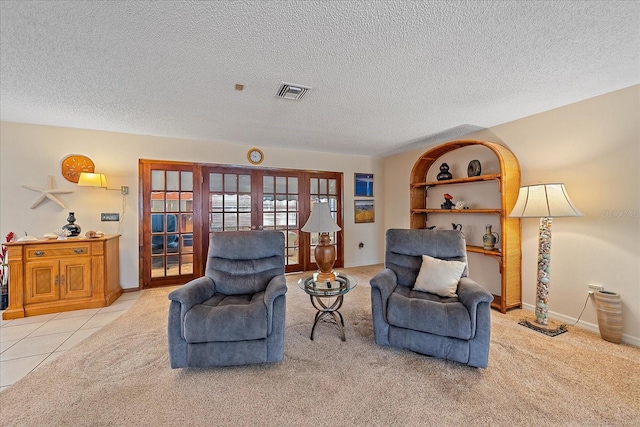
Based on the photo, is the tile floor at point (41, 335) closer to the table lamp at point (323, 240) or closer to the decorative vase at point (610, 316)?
the table lamp at point (323, 240)

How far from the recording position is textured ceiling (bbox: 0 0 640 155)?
146 centimetres

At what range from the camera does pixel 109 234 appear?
3.66 m

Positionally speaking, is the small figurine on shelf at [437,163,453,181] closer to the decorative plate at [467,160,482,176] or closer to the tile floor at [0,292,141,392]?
the decorative plate at [467,160,482,176]

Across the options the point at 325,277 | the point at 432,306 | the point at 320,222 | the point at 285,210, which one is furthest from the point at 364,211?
the point at 432,306

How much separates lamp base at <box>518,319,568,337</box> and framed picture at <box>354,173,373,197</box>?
325 cm

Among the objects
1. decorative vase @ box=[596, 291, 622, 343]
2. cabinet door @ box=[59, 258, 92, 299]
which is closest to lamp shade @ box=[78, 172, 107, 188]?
cabinet door @ box=[59, 258, 92, 299]

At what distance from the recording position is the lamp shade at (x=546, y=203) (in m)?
2.44

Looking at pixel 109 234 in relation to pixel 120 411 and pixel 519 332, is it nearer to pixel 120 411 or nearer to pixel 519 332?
pixel 120 411

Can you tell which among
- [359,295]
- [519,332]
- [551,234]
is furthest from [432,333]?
[551,234]

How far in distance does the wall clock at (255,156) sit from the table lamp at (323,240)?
7.35ft

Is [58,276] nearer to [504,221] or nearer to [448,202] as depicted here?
[448,202]

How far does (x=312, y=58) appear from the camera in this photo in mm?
1889

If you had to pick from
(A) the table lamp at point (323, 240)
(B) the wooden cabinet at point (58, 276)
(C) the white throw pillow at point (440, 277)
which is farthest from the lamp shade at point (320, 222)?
(B) the wooden cabinet at point (58, 276)

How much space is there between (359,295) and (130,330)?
8.63ft
